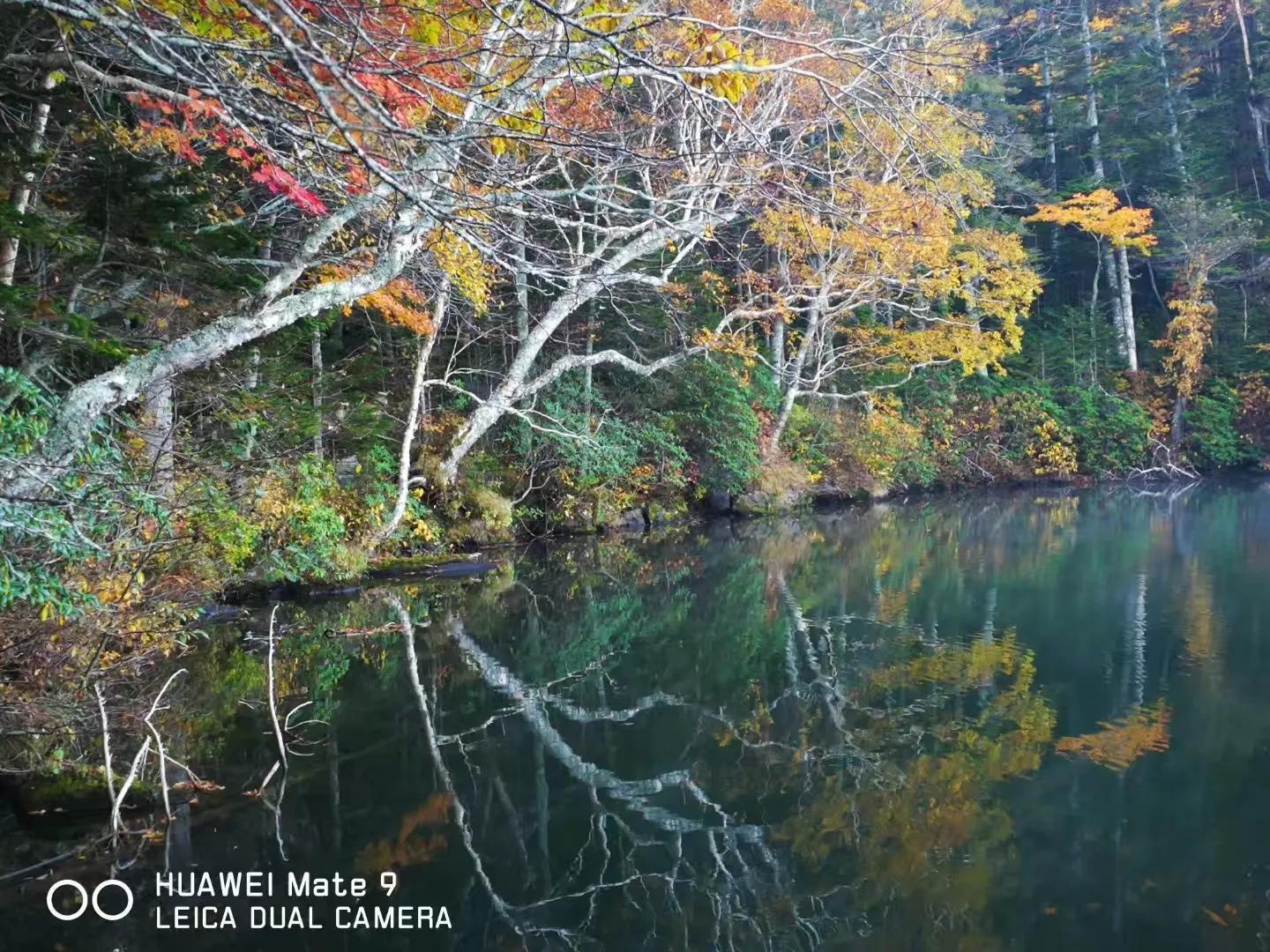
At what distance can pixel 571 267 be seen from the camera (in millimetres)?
4801

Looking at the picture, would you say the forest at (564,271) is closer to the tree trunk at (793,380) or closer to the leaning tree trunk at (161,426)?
the leaning tree trunk at (161,426)

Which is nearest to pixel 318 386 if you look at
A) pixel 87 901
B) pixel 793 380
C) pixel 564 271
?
pixel 564 271

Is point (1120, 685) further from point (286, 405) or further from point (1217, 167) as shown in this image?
point (1217, 167)

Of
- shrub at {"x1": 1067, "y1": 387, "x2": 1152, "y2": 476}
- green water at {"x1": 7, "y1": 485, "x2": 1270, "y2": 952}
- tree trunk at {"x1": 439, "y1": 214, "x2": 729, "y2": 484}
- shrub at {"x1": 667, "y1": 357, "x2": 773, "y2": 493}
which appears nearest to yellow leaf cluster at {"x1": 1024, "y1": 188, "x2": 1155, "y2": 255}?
shrub at {"x1": 1067, "y1": 387, "x2": 1152, "y2": 476}

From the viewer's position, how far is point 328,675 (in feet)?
23.3

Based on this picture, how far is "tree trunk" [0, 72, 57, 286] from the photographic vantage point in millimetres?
6766

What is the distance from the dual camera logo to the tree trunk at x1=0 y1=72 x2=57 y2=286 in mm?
4913

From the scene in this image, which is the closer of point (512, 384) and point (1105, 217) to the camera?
point (512, 384)

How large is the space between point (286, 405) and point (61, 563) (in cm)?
515

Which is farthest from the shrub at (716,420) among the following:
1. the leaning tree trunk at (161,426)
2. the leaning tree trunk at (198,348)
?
the leaning tree trunk at (161,426)

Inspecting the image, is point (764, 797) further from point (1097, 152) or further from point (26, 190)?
point (1097, 152)

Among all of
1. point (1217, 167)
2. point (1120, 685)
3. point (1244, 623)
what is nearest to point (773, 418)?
point (1244, 623)

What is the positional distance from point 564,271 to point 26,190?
5302mm

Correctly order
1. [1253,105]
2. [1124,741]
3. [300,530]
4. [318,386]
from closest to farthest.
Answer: [1124,741]
[300,530]
[318,386]
[1253,105]
